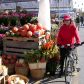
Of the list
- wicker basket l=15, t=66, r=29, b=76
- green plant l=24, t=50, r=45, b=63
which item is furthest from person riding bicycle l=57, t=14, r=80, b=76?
wicker basket l=15, t=66, r=29, b=76

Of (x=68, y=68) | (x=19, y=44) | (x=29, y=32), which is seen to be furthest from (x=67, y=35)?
(x=19, y=44)

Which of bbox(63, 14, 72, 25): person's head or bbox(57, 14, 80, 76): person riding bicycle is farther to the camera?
bbox(57, 14, 80, 76): person riding bicycle

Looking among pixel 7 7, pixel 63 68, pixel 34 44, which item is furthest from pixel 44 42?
pixel 7 7

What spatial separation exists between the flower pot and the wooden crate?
737 mm

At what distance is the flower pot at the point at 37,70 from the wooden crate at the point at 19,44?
2.42 ft

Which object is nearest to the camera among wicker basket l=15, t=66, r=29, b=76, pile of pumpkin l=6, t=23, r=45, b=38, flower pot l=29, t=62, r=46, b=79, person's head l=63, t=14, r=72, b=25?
person's head l=63, t=14, r=72, b=25

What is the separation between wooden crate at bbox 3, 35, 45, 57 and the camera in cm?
911

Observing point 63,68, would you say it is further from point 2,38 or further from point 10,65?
point 2,38

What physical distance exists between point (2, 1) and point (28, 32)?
544 inches

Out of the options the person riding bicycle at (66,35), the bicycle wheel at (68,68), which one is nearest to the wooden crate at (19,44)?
the person riding bicycle at (66,35)

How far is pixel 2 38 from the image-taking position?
9852 mm

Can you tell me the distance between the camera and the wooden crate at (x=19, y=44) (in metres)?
9.11

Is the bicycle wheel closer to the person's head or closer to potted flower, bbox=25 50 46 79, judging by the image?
potted flower, bbox=25 50 46 79

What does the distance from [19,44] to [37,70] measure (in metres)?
1.27
